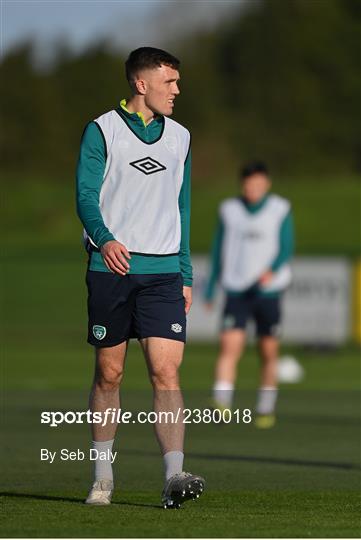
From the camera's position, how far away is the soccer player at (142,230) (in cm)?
818

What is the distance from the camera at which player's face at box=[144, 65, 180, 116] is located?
27.1 feet

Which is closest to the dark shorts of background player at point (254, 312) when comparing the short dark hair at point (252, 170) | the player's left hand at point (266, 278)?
the player's left hand at point (266, 278)

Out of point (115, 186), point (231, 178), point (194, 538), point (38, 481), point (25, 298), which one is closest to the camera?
point (194, 538)

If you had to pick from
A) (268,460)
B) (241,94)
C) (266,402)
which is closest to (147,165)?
(268,460)

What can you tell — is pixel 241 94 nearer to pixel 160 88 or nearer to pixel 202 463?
pixel 202 463

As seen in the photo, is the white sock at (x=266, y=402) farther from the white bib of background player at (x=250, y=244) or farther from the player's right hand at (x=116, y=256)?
the player's right hand at (x=116, y=256)

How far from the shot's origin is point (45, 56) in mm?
80750

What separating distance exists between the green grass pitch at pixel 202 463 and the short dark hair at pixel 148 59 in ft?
7.37

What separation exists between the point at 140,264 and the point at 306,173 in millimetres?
73158

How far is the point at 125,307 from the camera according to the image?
325 inches

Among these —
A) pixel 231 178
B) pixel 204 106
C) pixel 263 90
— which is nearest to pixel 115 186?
pixel 231 178

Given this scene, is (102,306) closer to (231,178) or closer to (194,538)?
(194,538)

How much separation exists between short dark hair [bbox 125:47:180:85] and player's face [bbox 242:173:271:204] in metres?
6.81

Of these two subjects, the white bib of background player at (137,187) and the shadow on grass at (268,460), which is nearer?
the white bib of background player at (137,187)
